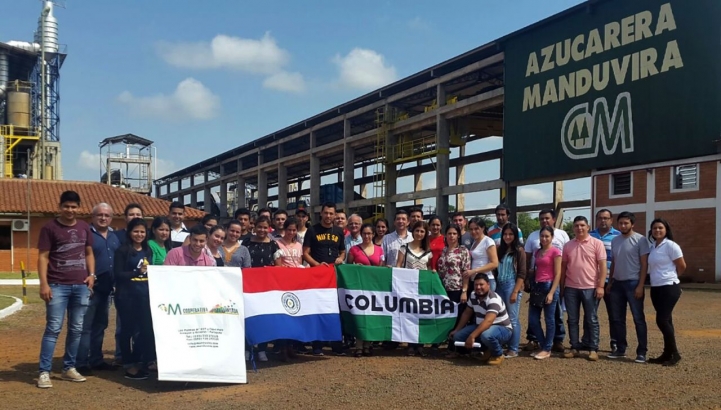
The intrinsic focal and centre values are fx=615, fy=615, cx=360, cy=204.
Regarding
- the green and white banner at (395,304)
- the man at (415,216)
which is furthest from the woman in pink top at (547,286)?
the man at (415,216)

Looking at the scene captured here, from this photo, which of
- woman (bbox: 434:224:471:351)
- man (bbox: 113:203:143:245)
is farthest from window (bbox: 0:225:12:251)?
woman (bbox: 434:224:471:351)

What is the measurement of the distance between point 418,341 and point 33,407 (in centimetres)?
459

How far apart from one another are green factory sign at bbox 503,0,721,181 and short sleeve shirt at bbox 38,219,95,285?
21.2 m

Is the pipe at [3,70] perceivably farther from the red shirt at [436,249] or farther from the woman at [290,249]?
the red shirt at [436,249]

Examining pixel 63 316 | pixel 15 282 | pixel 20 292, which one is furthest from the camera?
pixel 15 282

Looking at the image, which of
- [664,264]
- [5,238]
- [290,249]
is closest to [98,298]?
[290,249]

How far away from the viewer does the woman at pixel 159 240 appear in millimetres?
7133

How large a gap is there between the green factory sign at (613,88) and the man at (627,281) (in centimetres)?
1605

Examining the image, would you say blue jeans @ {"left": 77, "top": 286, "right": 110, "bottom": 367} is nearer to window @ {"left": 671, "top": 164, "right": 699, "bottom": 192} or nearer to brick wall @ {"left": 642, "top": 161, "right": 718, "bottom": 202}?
brick wall @ {"left": 642, "top": 161, "right": 718, "bottom": 202}

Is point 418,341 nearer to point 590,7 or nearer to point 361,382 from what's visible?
point 361,382

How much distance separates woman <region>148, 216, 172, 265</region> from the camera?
23.4 ft

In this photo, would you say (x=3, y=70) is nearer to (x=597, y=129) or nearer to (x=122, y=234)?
(x=597, y=129)

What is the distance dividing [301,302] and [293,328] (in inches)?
13.5

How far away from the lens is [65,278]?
6473mm
